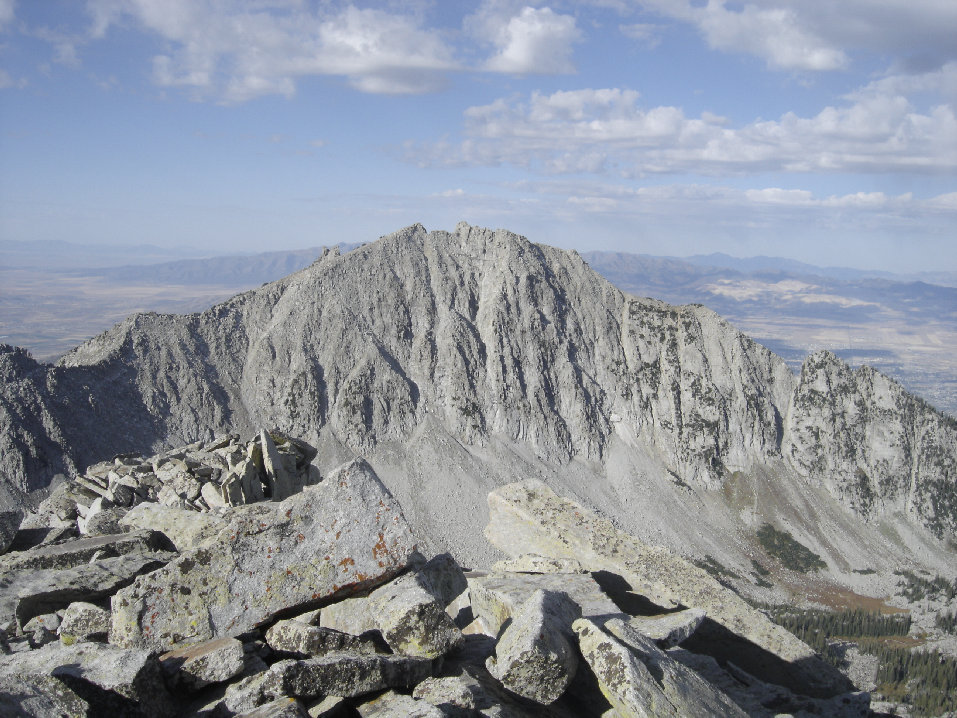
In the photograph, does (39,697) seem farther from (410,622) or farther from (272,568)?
(410,622)

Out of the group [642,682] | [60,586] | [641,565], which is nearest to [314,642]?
[642,682]

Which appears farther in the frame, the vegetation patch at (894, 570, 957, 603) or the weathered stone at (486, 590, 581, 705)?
the vegetation patch at (894, 570, 957, 603)

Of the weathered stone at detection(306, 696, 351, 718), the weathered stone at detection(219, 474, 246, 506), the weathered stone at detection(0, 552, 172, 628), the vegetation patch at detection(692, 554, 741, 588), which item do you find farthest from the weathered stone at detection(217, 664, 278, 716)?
the vegetation patch at detection(692, 554, 741, 588)

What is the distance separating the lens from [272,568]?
10.8m

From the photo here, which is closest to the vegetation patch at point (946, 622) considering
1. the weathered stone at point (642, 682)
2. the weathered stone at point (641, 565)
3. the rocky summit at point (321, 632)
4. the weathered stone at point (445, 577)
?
the weathered stone at point (641, 565)

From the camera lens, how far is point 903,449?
126 m

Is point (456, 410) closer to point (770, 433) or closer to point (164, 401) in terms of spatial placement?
point (164, 401)

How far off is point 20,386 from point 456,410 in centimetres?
6433

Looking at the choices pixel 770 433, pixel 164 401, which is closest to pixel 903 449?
pixel 770 433

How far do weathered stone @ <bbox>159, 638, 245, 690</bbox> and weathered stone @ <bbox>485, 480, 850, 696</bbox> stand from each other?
1366cm

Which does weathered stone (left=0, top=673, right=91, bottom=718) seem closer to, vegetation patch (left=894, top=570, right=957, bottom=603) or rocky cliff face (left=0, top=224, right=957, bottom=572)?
rocky cliff face (left=0, top=224, right=957, bottom=572)

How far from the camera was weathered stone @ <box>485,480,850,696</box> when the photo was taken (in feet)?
63.1

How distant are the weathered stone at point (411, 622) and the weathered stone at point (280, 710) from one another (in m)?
1.80

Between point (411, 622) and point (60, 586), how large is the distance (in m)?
8.11
